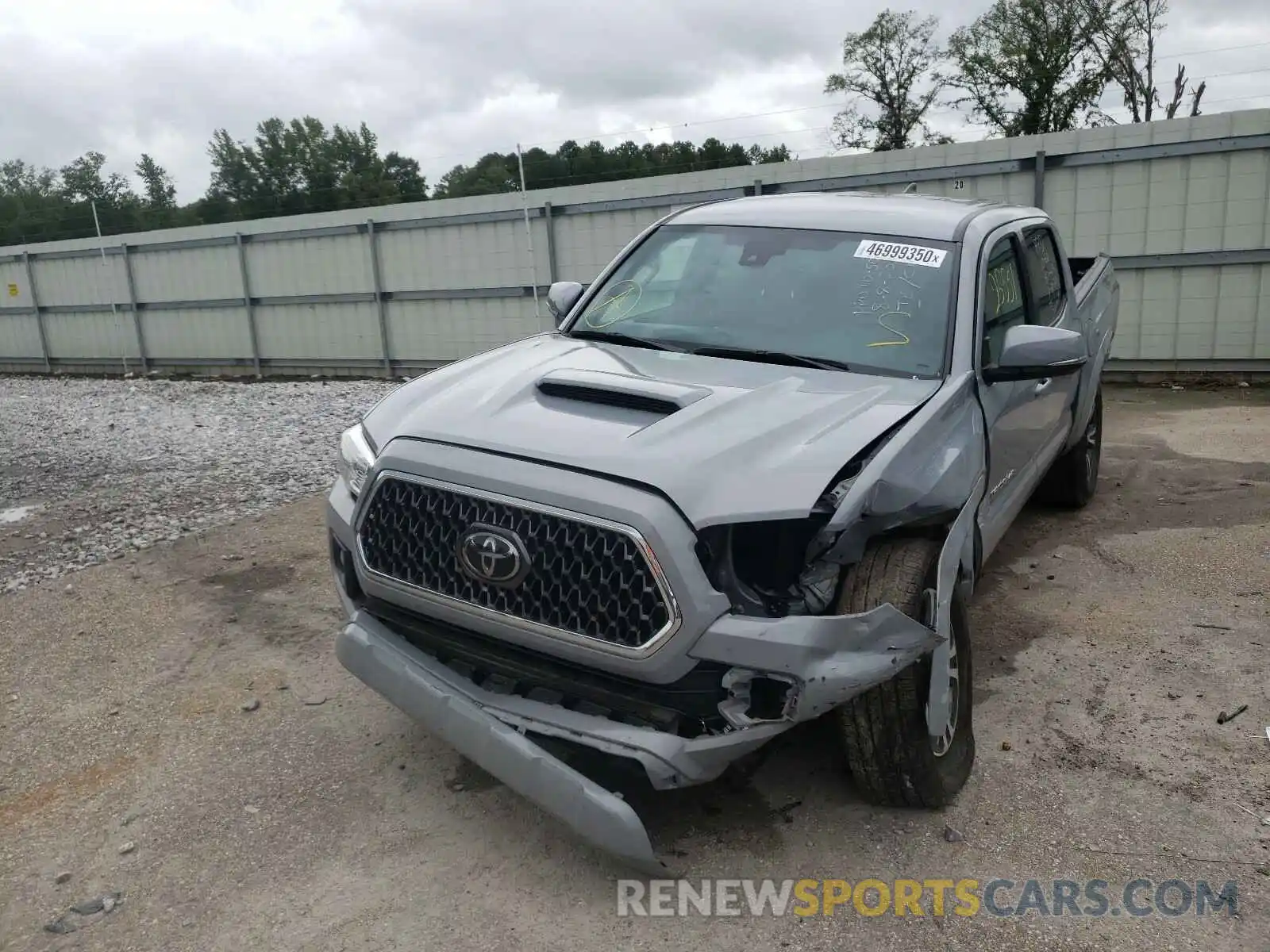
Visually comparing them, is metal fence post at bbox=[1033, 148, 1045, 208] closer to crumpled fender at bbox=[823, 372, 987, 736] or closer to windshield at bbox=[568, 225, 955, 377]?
windshield at bbox=[568, 225, 955, 377]

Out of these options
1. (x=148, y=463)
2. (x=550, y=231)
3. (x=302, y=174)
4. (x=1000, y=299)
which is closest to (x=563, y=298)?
(x=1000, y=299)

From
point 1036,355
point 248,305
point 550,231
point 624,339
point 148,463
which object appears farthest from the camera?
point 248,305

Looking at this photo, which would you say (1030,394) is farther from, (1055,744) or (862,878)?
(862,878)

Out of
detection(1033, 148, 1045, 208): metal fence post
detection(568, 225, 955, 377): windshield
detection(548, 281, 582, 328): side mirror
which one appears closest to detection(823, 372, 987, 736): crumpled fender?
detection(568, 225, 955, 377): windshield

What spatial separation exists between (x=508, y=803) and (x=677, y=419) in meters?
1.36

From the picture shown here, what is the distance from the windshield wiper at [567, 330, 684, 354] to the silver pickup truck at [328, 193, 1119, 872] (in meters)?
0.05

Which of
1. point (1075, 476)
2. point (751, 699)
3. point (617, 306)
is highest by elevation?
point (617, 306)

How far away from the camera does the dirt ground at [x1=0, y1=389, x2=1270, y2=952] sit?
2.59m

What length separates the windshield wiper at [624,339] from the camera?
3.63 m

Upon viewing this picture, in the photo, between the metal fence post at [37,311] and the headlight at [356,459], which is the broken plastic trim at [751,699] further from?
the metal fence post at [37,311]

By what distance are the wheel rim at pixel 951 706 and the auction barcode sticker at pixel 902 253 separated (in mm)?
1469

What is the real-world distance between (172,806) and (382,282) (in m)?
12.2

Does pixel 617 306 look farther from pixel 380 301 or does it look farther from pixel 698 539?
pixel 380 301

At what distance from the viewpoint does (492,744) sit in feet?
8.51
